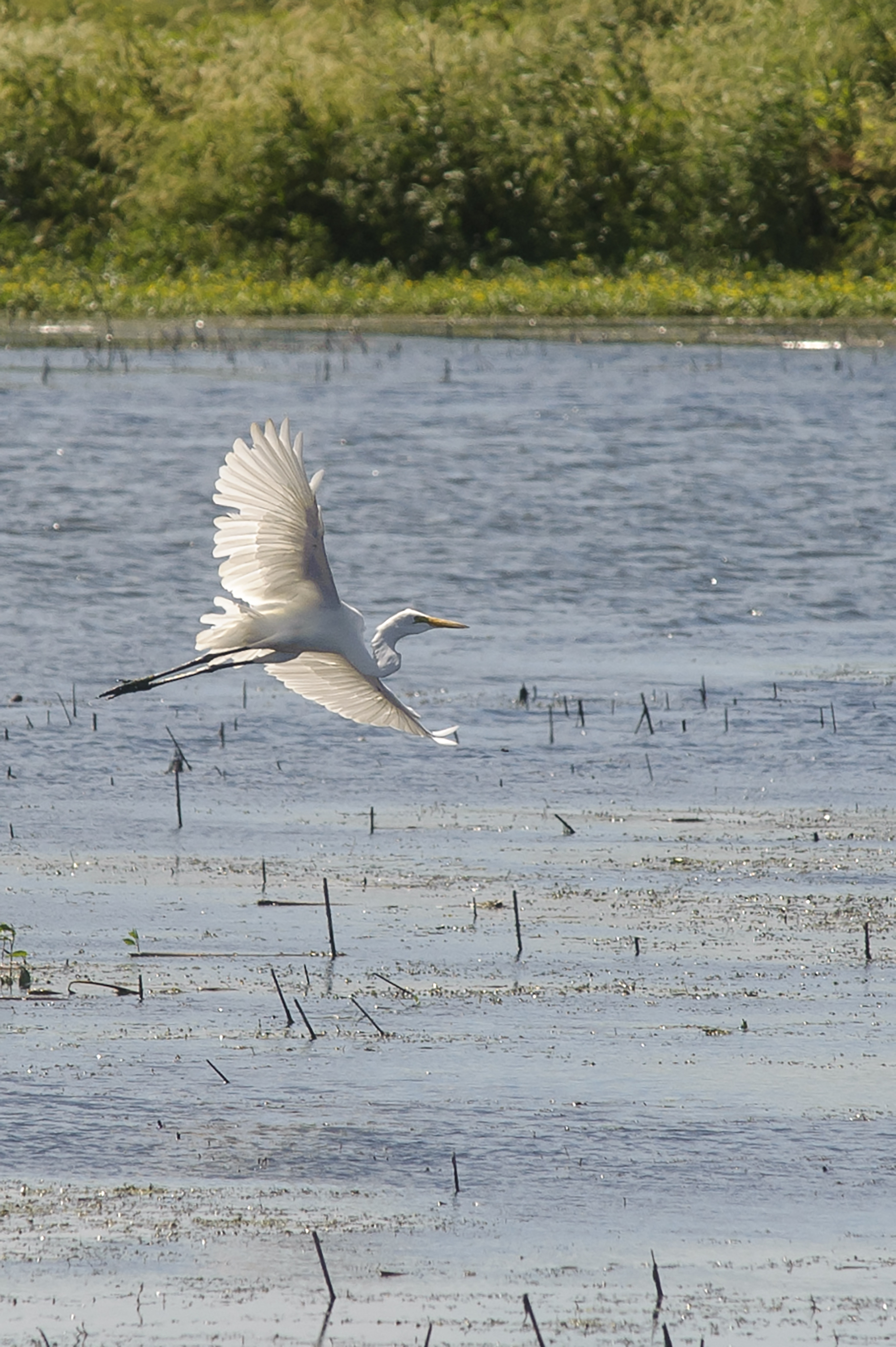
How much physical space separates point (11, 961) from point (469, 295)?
21.8 meters

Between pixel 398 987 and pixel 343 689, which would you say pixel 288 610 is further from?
pixel 398 987

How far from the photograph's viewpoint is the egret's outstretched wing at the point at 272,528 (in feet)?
21.4

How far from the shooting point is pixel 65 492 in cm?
1511

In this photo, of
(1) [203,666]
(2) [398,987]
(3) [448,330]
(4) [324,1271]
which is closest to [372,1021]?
(2) [398,987]

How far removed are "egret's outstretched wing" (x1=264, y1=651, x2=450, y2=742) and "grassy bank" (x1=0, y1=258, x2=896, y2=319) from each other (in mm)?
18993

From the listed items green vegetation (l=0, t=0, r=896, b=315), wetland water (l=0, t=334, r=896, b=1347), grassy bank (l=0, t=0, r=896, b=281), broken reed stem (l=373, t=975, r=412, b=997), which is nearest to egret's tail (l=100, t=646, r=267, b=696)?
wetland water (l=0, t=334, r=896, b=1347)

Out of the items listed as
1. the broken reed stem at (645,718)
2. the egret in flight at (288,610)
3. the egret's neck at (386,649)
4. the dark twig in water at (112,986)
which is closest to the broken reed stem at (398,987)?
the dark twig in water at (112,986)

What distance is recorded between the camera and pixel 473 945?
6.31 metres

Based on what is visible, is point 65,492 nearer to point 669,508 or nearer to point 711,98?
point 669,508

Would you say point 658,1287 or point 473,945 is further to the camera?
point 473,945

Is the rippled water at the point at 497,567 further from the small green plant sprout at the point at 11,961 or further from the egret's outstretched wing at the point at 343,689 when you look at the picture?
the small green plant sprout at the point at 11,961

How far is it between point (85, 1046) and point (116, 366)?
1767cm

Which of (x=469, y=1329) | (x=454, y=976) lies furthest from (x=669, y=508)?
(x=469, y=1329)

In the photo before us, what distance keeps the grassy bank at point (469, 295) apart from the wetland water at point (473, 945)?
466 inches
